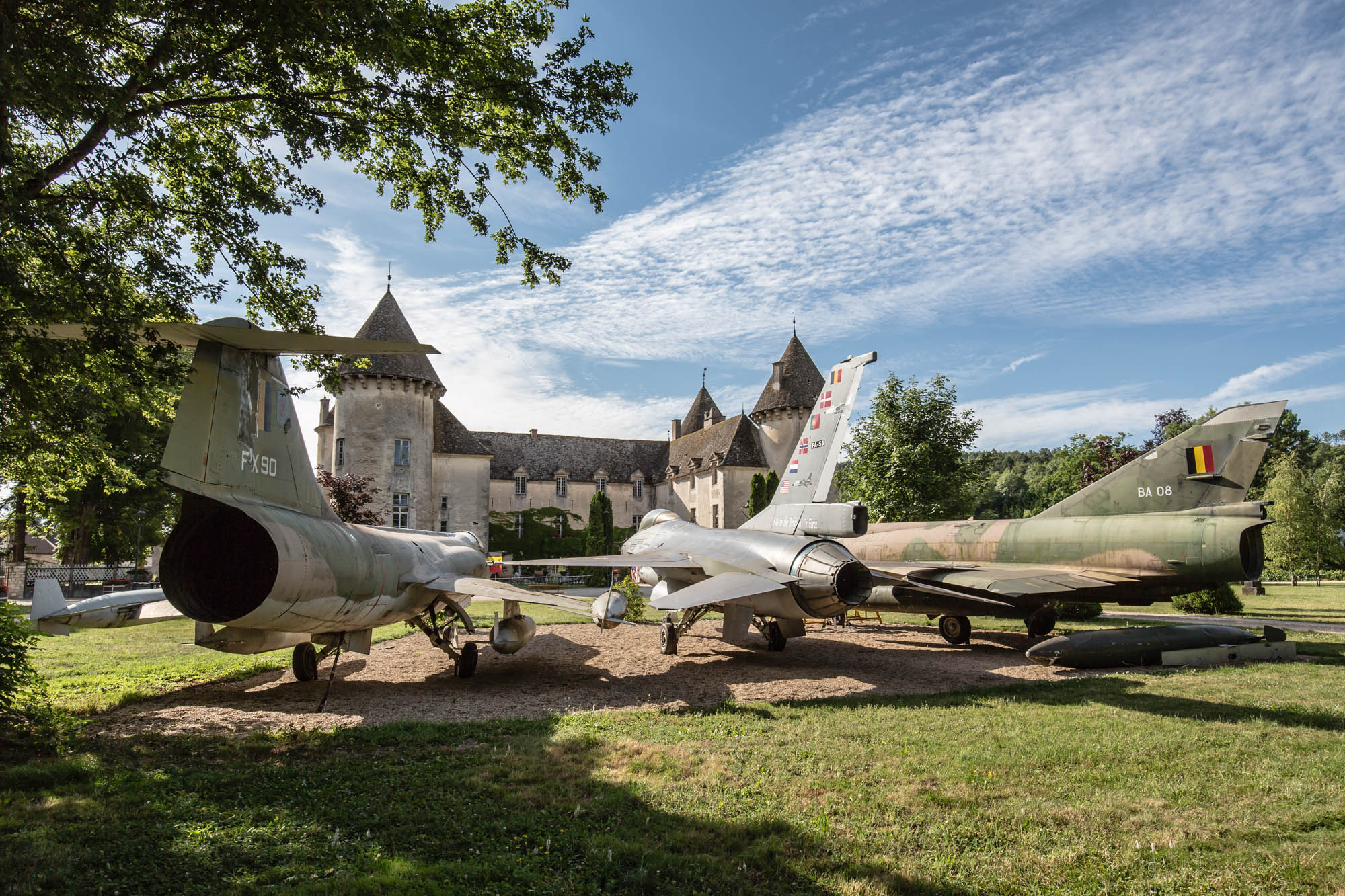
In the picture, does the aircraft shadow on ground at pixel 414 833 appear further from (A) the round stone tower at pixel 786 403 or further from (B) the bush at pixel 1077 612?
Result: (A) the round stone tower at pixel 786 403

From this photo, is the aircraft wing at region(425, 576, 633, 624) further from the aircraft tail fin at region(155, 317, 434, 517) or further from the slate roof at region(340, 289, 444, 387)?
the slate roof at region(340, 289, 444, 387)

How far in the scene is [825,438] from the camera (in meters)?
13.2

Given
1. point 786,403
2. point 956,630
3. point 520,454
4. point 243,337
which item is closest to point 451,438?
point 520,454

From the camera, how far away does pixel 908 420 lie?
83.0 feet

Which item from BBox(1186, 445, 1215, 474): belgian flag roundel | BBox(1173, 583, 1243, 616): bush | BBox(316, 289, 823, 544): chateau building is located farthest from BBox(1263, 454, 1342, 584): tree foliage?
BBox(1186, 445, 1215, 474): belgian flag roundel

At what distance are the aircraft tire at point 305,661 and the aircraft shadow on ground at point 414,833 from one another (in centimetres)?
392

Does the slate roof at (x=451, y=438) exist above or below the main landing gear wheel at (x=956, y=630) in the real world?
above

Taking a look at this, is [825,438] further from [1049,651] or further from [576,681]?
[576,681]

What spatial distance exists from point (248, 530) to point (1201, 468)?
1580cm

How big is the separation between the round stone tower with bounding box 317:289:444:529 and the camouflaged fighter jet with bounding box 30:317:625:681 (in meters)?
28.1

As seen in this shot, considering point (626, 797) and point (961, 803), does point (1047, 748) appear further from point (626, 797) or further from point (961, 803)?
point (626, 797)

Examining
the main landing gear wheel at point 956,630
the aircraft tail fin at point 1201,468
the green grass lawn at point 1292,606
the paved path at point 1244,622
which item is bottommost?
the green grass lawn at point 1292,606

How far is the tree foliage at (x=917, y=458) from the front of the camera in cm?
2472

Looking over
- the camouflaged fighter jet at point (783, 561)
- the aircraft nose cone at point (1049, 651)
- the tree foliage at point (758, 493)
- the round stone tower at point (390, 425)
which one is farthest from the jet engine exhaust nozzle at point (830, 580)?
the tree foliage at point (758, 493)
